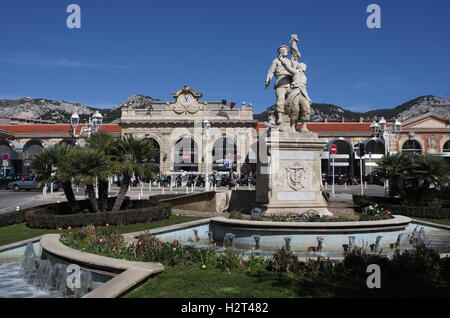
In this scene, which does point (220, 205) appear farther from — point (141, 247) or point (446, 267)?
point (446, 267)

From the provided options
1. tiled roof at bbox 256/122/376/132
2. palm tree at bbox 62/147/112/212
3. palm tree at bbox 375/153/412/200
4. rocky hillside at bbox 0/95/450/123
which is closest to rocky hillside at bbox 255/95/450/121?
rocky hillside at bbox 0/95/450/123

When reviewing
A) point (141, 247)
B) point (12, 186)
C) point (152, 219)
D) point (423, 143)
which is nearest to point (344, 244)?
point (141, 247)

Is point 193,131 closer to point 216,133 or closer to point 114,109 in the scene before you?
point 216,133

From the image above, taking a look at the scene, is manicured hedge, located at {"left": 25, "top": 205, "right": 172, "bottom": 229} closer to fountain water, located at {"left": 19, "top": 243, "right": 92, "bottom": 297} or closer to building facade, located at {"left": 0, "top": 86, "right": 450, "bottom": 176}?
fountain water, located at {"left": 19, "top": 243, "right": 92, "bottom": 297}

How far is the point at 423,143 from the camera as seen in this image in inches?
2320

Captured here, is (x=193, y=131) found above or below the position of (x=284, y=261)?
above

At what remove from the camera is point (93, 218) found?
11.6 metres

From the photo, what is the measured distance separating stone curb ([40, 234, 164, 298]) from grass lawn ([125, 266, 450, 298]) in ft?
0.48

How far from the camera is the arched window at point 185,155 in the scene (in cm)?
5938

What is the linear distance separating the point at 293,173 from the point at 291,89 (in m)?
2.68

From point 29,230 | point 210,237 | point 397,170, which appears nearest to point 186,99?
point 397,170

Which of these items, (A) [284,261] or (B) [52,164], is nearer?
(A) [284,261]

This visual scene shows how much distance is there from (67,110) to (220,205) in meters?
204

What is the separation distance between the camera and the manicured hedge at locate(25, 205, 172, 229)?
439 inches
